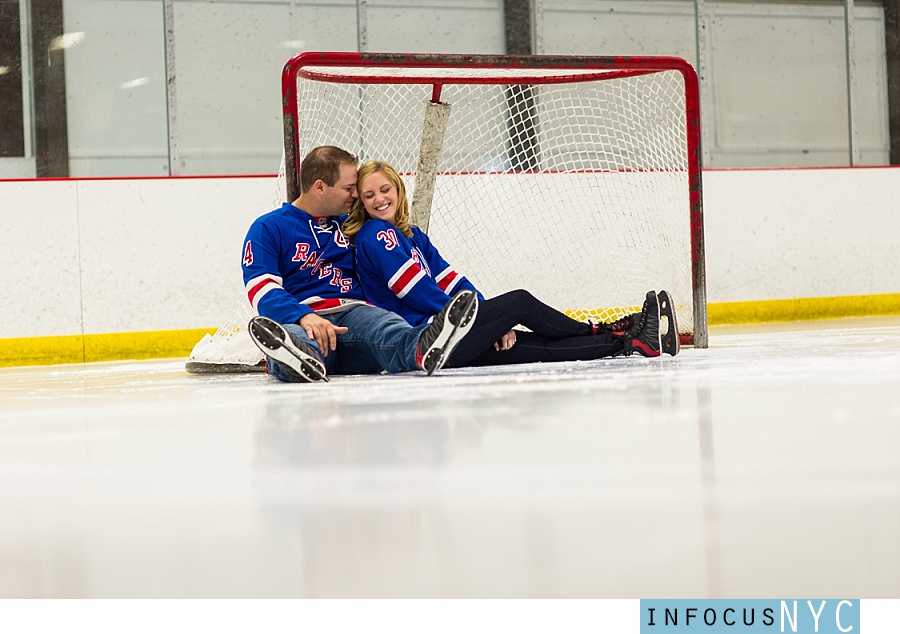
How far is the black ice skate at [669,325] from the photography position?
11.1 ft

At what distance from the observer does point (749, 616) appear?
0.88 meters

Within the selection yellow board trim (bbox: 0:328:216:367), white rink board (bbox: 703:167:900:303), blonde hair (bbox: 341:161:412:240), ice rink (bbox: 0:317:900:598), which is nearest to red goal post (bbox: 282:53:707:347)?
blonde hair (bbox: 341:161:412:240)

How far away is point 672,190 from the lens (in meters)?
4.49

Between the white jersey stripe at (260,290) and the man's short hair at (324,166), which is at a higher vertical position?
the man's short hair at (324,166)

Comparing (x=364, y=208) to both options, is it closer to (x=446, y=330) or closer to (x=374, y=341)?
(x=374, y=341)

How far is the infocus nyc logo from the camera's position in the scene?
858 mm

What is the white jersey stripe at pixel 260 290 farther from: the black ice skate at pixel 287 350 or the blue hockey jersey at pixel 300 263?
the black ice skate at pixel 287 350

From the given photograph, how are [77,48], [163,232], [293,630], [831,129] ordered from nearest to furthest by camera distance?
[293,630], [163,232], [77,48], [831,129]

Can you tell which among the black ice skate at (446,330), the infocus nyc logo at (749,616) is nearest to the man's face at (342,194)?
the black ice skate at (446,330)

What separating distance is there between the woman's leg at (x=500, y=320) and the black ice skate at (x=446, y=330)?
0.26 metres

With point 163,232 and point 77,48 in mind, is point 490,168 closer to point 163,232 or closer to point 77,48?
point 163,232

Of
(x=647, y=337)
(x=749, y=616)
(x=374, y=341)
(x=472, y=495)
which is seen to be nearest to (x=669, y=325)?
(x=647, y=337)

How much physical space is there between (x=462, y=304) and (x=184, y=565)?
5.76ft

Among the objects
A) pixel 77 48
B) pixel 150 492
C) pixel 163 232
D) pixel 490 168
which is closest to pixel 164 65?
pixel 77 48
